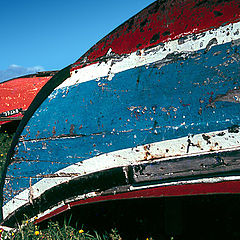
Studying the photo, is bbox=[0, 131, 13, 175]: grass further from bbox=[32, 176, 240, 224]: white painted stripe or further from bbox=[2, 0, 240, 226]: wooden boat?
bbox=[32, 176, 240, 224]: white painted stripe

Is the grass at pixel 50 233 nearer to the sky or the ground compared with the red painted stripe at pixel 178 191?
nearer to the ground

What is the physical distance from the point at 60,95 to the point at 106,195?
2.48 ft

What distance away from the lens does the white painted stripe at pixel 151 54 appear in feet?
4.85

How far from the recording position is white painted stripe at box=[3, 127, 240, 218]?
1.45m

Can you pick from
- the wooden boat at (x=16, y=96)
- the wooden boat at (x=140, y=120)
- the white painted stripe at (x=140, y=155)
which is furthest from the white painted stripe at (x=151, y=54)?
the wooden boat at (x=16, y=96)

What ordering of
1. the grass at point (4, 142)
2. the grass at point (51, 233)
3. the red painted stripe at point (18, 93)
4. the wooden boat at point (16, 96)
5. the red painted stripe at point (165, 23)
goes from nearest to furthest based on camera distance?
1. the red painted stripe at point (165, 23)
2. the grass at point (51, 233)
3. the grass at point (4, 142)
4. the wooden boat at point (16, 96)
5. the red painted stripe at point (18, 93)

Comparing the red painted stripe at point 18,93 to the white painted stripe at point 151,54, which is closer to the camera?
the white painted stripe at point 151,54

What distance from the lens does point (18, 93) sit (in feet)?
16.1

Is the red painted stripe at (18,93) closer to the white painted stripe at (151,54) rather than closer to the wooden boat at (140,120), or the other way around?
the wooden boat at (140,120)

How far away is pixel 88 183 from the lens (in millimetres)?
1770

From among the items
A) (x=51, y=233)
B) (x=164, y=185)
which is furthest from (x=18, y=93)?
(x=164, y=185)

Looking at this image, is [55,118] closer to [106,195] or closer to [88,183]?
[88,183]

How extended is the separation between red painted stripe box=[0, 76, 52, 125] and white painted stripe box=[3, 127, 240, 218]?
293 centimetres

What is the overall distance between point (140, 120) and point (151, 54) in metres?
0.40
